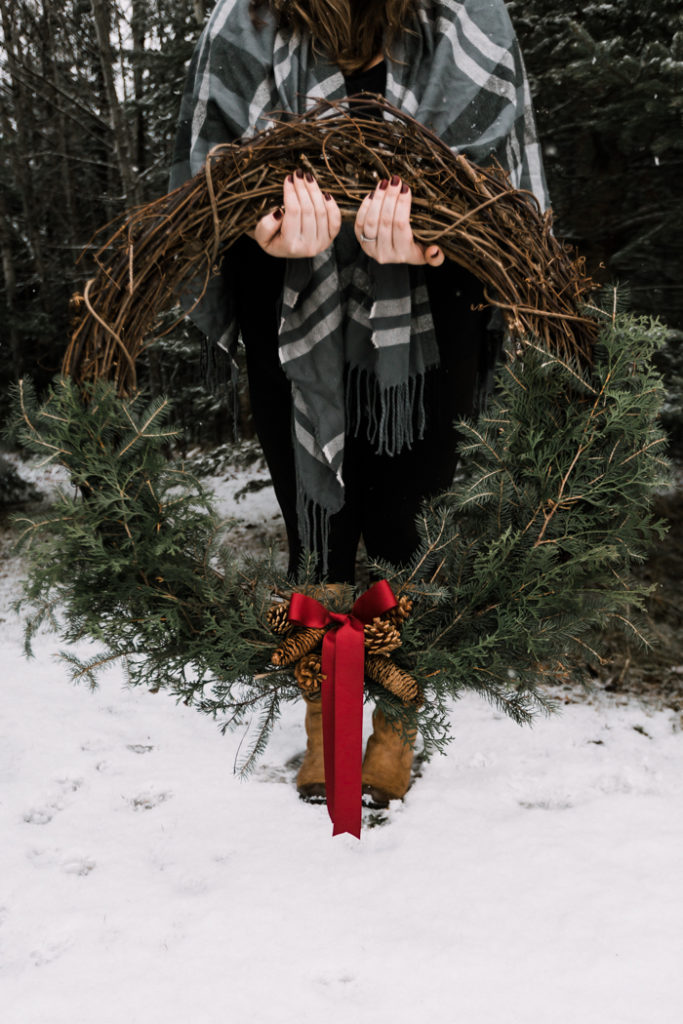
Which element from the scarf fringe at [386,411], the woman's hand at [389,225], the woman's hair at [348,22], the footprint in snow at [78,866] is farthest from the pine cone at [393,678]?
the woman's hair at [348,22]

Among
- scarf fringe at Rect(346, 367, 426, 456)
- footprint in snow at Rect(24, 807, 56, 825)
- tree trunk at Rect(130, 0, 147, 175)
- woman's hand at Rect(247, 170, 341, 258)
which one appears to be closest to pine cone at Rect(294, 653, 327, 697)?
scarf fringe at Rect(346, 367, 426, 456)

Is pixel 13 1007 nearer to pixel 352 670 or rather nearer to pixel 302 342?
pixel 352 670

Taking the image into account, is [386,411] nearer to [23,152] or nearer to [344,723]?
[344,723]

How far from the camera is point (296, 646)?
1391mm

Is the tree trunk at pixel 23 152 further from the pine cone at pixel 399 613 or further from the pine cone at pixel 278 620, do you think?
the pine cone at pixel 399 613

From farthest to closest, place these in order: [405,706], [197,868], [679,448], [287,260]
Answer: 1. [679,448]
2. [197,868]
3. [287,260]
4. [405,706]

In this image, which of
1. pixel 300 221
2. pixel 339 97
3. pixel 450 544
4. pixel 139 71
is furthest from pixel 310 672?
pixel 139 71

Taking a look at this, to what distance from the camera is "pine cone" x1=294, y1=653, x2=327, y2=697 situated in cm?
140

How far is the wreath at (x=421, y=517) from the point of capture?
1.34 m

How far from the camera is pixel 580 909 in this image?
1594 millimetres

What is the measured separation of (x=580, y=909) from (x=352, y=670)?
0.79m

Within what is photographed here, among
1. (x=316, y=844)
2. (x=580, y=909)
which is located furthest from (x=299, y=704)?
(x=580, y=909)

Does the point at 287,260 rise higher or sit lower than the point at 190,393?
higher

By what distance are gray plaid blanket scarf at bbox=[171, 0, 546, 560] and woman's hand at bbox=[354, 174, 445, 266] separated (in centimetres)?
11
